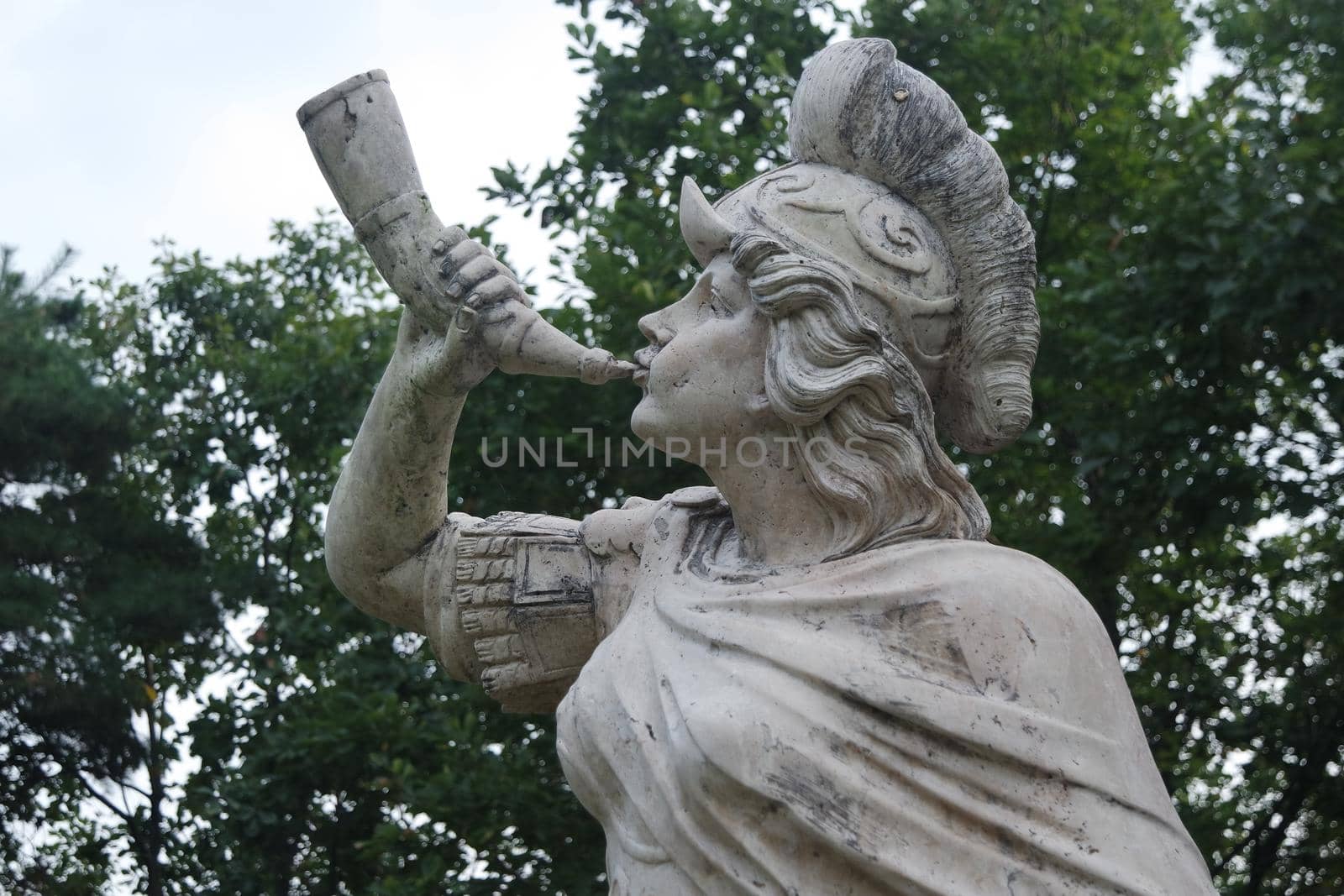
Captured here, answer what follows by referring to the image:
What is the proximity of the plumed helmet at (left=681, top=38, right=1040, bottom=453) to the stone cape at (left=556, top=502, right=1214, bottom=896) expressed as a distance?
41 centimetres

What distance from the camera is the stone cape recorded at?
11.3ft

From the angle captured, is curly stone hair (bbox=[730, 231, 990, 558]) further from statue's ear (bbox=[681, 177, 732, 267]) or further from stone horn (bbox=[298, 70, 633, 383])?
stone horn (bbox=[298, 70, 633, 383])

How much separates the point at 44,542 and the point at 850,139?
8.75 meters

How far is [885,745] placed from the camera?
3.51 m

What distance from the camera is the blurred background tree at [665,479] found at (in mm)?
9844

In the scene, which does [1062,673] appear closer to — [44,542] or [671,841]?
[671,841]

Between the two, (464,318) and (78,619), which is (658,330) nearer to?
(464,318)

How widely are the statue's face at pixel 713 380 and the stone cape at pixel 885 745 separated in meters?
0.33

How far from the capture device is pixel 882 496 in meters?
3.85

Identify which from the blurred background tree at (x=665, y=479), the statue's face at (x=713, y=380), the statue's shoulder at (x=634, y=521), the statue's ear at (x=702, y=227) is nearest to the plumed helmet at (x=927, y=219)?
the statue's ear at (x=702, y=227)

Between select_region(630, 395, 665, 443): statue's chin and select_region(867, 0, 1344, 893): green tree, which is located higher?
select_region(867, 0, 1344, 893): green tree

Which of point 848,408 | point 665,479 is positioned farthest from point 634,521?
point 665,479

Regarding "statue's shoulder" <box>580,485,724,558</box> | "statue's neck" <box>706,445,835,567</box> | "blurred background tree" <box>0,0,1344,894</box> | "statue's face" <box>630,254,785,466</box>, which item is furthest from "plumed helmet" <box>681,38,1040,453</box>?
"blurred background tree" <box>0,0,1344,894</box>

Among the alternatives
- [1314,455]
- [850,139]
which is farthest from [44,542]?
[850,139]
